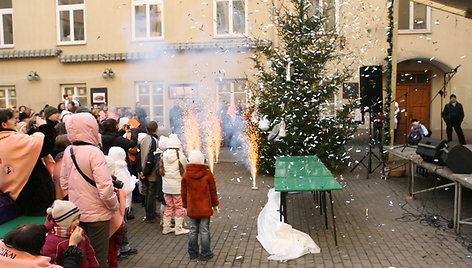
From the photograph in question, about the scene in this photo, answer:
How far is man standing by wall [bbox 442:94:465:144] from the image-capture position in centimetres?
1541

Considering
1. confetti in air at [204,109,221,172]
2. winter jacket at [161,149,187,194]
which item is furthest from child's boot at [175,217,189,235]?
confetti in air at [204,109,221,172]

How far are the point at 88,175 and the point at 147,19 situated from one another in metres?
15.3

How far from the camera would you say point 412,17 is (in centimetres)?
1725

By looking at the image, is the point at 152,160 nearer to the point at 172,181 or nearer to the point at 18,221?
the point at 172,181

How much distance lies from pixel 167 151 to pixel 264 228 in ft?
6.23

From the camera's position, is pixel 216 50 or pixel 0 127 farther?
pixel 216 50

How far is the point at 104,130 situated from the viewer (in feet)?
23.2

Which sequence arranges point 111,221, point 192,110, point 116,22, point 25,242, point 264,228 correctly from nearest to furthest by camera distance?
point 25,242 < point 111,221 < point 264,228 < point 192,110 < point 116,22

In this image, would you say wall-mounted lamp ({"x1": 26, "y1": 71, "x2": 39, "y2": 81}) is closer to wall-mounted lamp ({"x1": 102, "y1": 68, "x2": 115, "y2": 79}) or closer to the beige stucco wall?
wall-mounted lamp ({"x1": 102, "y1": 68, "x2": 115, "y2": 79})

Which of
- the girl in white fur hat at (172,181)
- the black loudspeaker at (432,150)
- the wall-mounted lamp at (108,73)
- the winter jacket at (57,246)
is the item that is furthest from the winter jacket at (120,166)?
the wall-mounted lamp at (108,73)

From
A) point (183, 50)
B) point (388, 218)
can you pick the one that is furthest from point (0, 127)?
point (183, 50)

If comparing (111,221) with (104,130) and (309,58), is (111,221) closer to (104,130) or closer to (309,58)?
(104,130)

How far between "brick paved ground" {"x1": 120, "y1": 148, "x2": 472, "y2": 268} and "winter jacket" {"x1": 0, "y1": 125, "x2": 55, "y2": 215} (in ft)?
5.79

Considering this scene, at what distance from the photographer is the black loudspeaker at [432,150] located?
303 inches
